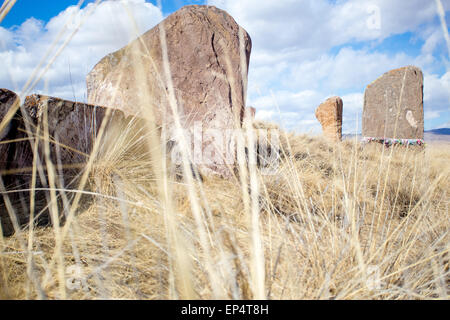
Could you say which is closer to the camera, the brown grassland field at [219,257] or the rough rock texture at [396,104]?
the brown grassland field at [219,257]

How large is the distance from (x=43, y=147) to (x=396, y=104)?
4.97 metres

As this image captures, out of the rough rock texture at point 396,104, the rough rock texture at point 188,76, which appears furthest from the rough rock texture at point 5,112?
the rough rock texture at point 396,104

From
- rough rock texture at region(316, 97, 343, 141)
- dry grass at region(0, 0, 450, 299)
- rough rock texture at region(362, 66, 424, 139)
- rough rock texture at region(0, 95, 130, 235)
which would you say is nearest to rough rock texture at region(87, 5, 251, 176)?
rough rock texture at region(0, 95, 130, 235)

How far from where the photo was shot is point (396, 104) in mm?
4523

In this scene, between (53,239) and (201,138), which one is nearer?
(53,239)

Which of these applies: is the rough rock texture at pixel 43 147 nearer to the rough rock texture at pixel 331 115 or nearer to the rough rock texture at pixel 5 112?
the rough rock texture at pixel 5 112

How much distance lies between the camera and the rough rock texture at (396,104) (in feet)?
14.5

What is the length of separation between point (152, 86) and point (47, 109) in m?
0.84

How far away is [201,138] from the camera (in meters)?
2.02

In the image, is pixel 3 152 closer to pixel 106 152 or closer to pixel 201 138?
pixel 106 152

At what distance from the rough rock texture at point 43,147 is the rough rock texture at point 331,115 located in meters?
5.22

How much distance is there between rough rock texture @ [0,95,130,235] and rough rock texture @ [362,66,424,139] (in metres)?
4.33
